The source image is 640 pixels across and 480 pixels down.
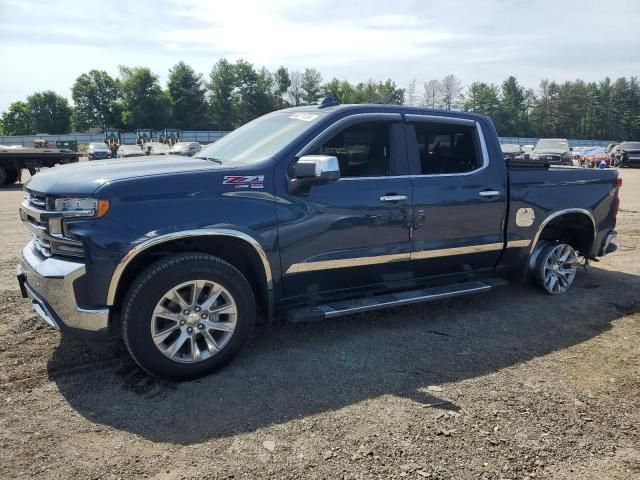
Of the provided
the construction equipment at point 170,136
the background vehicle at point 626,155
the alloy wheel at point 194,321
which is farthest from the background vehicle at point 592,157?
the construction equipment at point 170,136

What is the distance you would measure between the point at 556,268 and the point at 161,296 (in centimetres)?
422

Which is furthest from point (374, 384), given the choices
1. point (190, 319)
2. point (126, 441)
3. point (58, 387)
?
point (58, 387)

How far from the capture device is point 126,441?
9.20 feet

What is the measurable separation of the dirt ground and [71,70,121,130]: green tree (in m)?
99.8

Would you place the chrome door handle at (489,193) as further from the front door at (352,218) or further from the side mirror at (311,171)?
the side mirror at (311,171)

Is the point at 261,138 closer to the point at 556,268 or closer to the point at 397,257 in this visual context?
the point at 397,257

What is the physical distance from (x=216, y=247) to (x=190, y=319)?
0.58 metres

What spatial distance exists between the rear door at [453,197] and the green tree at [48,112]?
105 meters

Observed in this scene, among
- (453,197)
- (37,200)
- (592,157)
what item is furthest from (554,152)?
(37,200)

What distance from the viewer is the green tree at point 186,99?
92.1 metres

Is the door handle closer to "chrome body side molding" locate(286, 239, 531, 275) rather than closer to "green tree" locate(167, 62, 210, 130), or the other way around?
"chrome body side molding" locate(286, 239, 531, 275)

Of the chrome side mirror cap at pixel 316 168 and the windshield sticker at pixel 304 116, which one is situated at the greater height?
the windshield sticker at pixel 304 116

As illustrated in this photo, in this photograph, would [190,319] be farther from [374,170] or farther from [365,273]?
[374,170]

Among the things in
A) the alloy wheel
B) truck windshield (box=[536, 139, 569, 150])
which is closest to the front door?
the alloy wheel
